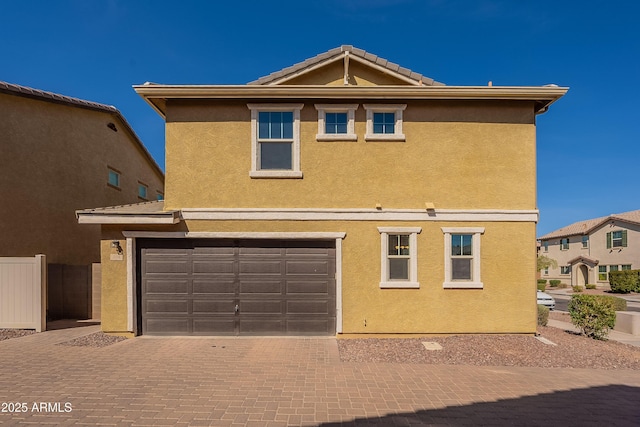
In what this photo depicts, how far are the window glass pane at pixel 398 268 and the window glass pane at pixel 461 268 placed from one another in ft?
3.98

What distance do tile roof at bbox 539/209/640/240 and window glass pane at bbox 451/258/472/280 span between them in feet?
105

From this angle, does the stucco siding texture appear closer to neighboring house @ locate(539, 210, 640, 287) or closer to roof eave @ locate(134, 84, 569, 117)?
roof eave @ locate(134, 84, 569, 117)

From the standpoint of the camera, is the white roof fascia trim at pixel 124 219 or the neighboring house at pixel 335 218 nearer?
the white roof fascia trim at pixel 124 219

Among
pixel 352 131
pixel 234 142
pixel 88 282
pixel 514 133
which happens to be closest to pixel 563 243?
pixel 514 133

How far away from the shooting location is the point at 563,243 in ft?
120

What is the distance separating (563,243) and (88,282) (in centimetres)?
4475

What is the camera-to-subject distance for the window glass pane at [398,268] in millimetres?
8258

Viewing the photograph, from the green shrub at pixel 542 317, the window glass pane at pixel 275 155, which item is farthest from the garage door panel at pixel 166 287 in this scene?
the green shrub at pixel 542 317

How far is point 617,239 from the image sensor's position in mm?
30188

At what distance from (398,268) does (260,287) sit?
3702 millimetres

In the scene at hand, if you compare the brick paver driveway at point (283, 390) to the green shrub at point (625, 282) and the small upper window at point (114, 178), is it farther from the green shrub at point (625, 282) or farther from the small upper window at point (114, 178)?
the green shrub at point (625, 282)

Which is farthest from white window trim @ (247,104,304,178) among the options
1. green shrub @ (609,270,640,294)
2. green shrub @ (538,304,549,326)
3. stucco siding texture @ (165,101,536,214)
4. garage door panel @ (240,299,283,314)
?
green shrub @ (609,270,640,294)

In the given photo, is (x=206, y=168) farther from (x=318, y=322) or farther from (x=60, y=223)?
(x=60, y=223)

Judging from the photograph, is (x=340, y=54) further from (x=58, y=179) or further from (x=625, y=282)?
(x=625, y=282)
